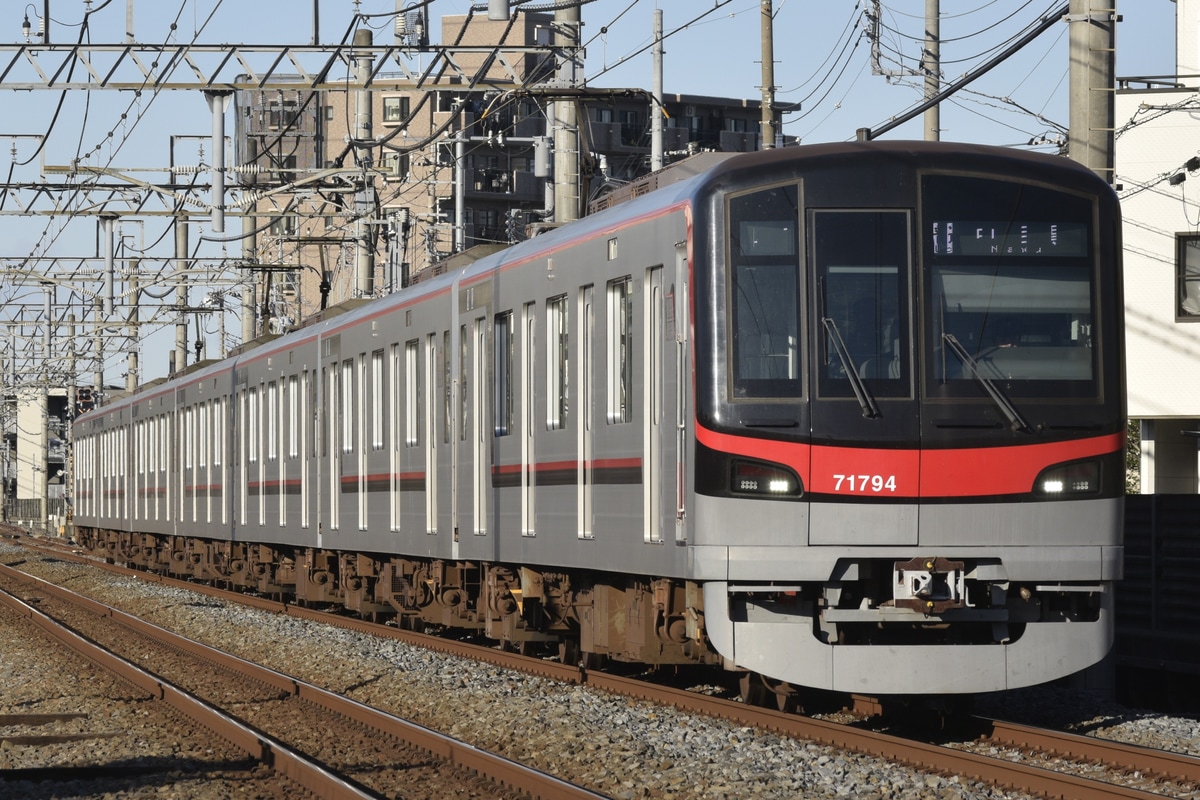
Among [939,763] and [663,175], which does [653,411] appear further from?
[939,763]

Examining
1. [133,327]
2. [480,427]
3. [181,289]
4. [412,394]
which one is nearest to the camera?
[480,427]

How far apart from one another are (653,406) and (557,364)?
1.94m

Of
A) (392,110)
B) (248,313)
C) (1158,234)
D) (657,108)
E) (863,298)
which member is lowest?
(863,298)

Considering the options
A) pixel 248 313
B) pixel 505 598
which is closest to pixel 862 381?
pixel 505 598

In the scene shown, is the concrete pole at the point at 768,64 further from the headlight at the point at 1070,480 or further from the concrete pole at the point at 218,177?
the headlight at the point at 1070,480

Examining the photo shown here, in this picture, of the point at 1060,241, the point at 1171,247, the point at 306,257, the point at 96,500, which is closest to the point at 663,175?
the point at 1060,241

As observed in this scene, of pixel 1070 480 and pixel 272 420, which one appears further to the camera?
pixel 272 420

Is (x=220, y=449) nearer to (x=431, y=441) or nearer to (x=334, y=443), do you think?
(x=334, y=443)

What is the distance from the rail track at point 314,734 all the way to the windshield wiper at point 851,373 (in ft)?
8.22

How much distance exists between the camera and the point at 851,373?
30.6ft

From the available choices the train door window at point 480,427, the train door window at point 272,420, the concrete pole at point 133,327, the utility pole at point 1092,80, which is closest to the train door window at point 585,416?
the train door window at point 480,427

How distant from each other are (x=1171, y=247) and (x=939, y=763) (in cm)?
1304

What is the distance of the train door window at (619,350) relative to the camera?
35.3 feet

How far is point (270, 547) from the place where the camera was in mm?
23344
